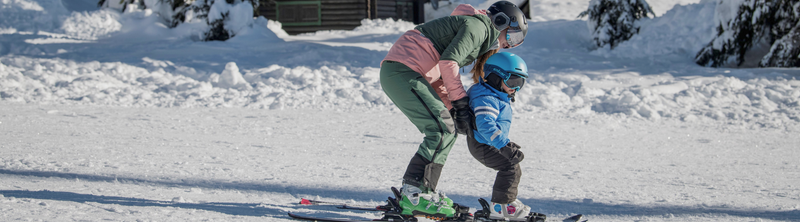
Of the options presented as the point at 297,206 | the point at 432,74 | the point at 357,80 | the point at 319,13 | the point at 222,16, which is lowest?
the point at 319,13

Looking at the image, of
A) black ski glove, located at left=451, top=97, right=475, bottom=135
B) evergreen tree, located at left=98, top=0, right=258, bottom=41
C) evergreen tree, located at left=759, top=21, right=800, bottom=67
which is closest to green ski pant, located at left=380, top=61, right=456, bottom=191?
black ski glove, located at left=451, top=97, right=475, bottom=135

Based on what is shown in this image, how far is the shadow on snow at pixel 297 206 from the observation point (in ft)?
10.9

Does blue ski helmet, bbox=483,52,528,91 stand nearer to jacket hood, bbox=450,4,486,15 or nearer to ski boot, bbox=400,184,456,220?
jacket hood, bbox=450,4,486,15

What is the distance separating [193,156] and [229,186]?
1.18 metres

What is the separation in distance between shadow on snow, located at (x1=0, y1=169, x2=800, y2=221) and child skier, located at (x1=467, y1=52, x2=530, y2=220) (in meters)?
0.68

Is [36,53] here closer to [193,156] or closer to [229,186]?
[193,156]

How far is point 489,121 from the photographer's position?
2.70 m

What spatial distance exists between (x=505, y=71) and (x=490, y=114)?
26cm

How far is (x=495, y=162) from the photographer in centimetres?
286

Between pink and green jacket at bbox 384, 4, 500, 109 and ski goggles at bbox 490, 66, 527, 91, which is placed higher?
pink and green jacket at bbox 384, 4, 500, 109

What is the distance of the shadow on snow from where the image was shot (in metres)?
3.32

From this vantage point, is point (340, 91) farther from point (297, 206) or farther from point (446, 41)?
point (446, 41)

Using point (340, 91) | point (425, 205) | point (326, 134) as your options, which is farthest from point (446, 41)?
point (340, 91)

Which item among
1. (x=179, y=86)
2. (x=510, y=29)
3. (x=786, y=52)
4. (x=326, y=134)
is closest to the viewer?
(x=510, y=29)
